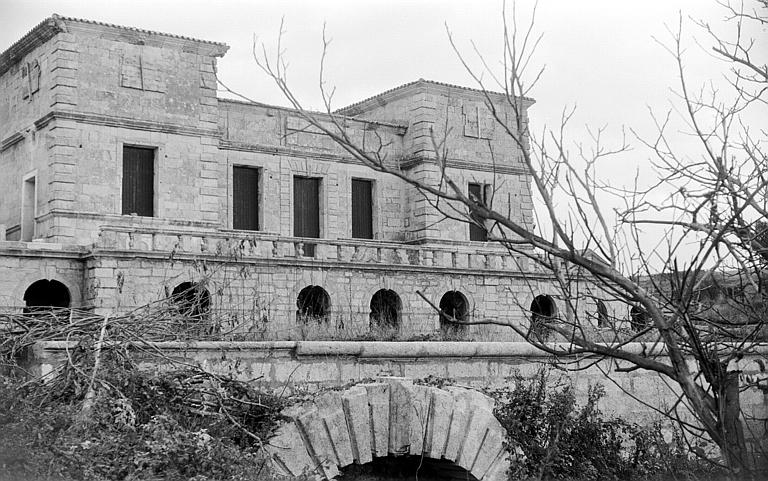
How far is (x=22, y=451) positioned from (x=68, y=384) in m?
1.09

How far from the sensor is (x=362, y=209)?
30.7 metres

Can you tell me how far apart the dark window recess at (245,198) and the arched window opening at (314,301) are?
158 inches

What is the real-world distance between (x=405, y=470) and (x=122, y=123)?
17.3 m

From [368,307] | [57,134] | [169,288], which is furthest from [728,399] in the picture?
[57,134]

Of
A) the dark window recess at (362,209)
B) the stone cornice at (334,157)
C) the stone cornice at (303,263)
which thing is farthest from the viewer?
the dark window recess at (362,209)

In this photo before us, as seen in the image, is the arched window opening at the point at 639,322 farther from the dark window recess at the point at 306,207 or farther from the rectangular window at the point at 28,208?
the rectangular window at the point at 28,208

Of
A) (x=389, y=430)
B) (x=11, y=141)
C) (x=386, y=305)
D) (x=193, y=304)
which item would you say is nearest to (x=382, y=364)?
(x=389, y=430)

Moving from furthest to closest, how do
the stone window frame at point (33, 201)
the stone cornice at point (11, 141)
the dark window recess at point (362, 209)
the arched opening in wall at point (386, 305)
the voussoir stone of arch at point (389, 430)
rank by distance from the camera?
the dark window recess at point (362, 209), the stone cornice at point (11, 141), the arched opening in wall at point (386, 305), the stone window frame at point (33, 201), the voussoir stone of arch at point (389, 430)

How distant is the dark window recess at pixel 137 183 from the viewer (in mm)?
25656

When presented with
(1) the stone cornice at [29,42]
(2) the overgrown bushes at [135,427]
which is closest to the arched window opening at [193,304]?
(2) the overgrown bushes at [135,427]

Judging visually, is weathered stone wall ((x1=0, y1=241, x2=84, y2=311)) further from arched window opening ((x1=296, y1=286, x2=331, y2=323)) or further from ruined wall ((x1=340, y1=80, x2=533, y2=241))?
ruined wall ((x1=340, y1=80, x2=533, y2=241))

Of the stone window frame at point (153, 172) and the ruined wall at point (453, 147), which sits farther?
the ruined wall at point (453, 147)

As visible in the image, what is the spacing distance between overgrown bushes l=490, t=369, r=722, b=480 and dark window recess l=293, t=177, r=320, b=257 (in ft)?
61.0

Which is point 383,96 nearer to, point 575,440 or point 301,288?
point 301,288
